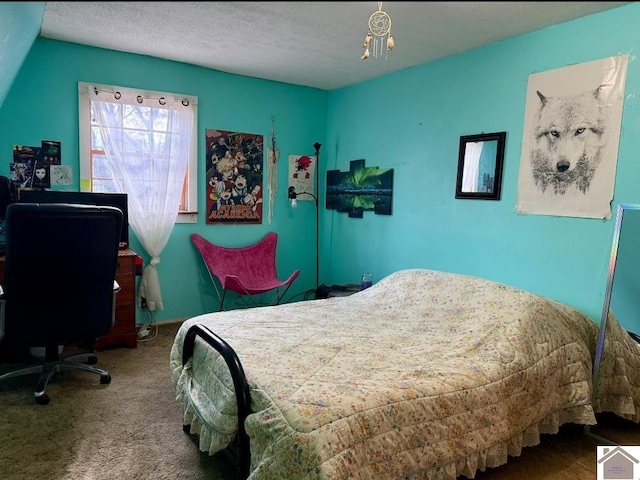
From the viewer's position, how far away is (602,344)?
2.29 metres

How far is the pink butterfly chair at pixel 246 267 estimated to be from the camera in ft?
12.6

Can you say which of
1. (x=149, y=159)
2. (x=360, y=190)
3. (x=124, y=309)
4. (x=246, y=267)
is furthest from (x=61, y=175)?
(x=360, y=190)

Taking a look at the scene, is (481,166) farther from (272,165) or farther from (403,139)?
(272,165)

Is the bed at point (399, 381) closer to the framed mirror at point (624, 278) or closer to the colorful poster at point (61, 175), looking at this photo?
the framed mirror at point (624, 278)

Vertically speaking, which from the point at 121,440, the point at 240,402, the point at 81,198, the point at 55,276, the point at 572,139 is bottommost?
the point at 121,440

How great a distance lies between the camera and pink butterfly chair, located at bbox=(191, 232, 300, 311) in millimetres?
3848

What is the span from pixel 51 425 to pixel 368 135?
3.24m

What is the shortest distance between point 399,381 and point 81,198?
2771 millimetres

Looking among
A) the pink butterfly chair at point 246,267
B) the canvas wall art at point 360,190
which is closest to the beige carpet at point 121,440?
the pink butterfly chair at point 246,267

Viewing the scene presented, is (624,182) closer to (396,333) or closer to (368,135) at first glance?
(396,333)

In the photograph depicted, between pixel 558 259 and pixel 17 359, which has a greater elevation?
pixel 558 259

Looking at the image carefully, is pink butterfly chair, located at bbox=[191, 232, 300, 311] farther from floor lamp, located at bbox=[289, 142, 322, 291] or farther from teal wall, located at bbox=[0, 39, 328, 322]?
floor lamp, located at bbox=[289, 142, 322, 291]

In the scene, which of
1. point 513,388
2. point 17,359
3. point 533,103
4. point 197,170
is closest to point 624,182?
point 533,103

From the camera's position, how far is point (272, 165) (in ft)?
14.2
